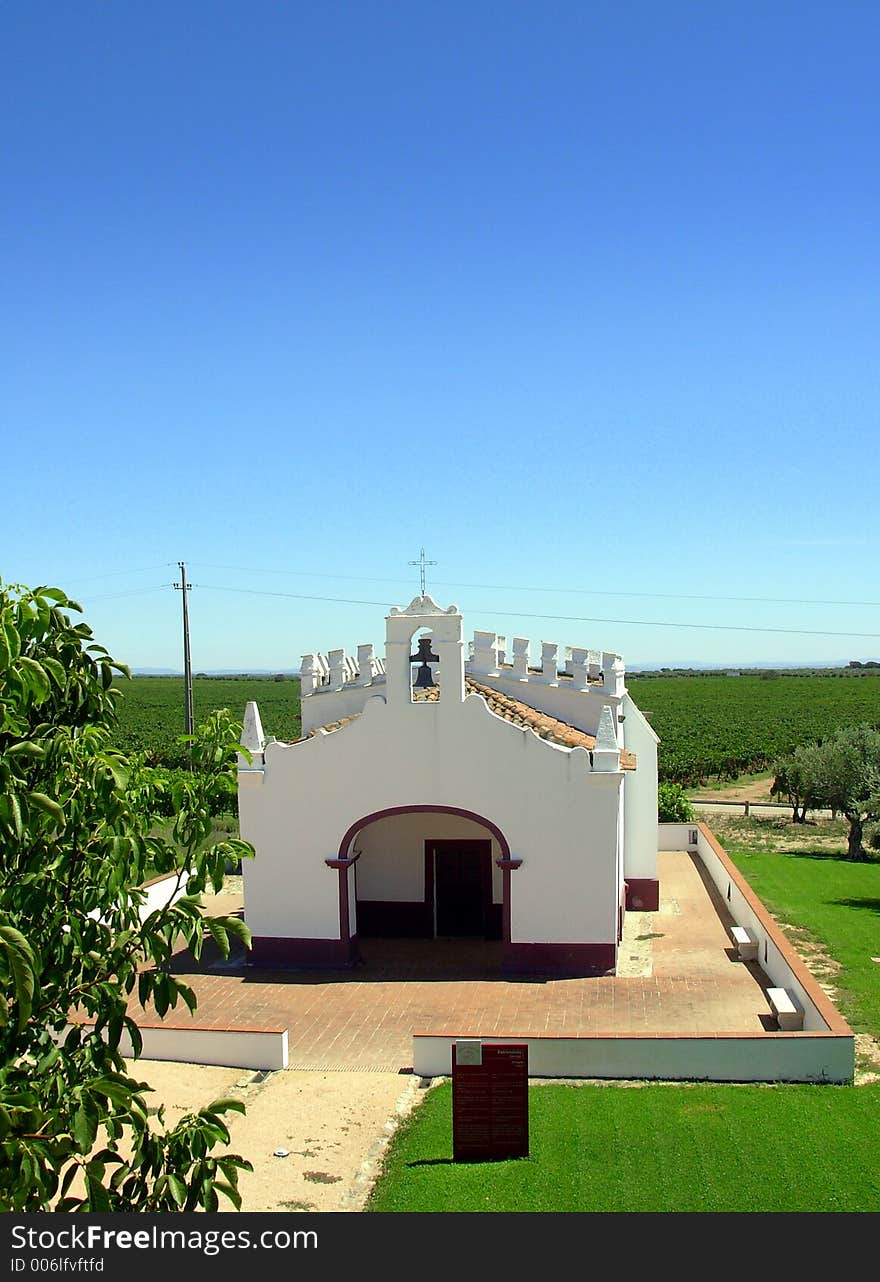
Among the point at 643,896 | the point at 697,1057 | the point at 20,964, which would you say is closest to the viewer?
the point at 20,964

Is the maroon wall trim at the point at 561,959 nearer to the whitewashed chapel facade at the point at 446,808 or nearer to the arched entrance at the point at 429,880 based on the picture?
the whitewashed chapel facade at the point at 446,808

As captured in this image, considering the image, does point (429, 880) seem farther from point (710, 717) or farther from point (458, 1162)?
point (710, 717)

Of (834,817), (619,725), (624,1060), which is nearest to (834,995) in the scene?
(624,1060)

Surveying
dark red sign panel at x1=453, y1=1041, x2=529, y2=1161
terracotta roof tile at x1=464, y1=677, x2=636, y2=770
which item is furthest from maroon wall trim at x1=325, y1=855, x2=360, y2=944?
dark red sign panel at x1=453, y1=1041, x2=529, y2=1161

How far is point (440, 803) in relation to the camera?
18500 mm

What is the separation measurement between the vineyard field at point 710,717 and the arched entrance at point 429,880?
1082cm

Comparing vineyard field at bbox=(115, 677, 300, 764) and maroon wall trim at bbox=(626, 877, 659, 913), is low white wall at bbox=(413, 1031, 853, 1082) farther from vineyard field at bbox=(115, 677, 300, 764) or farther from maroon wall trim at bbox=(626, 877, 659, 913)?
vineyard field at bbox=(115, 677, 300, 764)

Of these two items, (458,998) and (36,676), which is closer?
(36,676)

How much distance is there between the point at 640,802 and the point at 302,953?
7908mm

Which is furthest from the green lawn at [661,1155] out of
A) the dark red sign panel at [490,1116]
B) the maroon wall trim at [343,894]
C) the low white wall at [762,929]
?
the maroon wall trim at [343,894]

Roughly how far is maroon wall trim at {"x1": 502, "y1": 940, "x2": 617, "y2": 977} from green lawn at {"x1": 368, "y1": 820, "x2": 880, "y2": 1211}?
4.69m

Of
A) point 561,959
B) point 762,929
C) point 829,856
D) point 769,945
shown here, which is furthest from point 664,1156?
point 829,856

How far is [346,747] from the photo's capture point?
1877cm

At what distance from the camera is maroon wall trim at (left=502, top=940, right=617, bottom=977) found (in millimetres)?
17984
